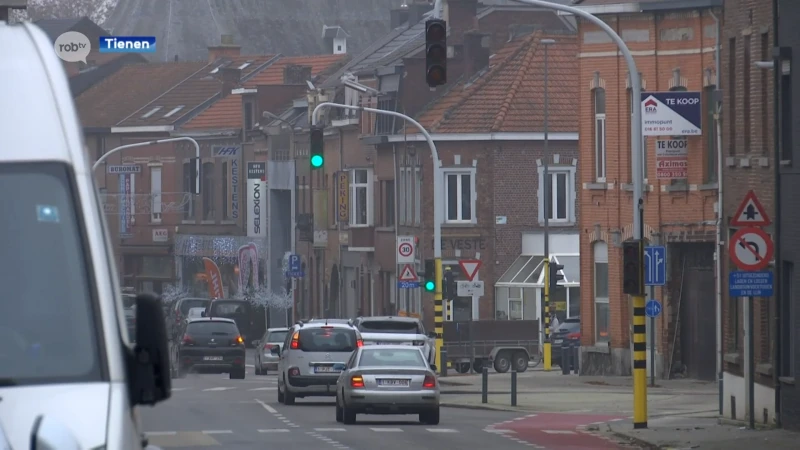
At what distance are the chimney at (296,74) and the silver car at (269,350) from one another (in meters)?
31.7

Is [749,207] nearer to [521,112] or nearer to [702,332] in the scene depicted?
[702,332]

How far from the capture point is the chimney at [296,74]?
255 ft

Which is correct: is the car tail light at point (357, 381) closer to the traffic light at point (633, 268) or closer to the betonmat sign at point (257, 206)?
the traffic light at point (633, 268)

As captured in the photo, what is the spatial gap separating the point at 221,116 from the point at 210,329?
3986cm

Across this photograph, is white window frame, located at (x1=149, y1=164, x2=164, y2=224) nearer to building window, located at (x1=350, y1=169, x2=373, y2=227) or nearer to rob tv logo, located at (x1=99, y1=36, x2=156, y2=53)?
building window, located at (x1=350, y1=169, x2=373, y2=227)

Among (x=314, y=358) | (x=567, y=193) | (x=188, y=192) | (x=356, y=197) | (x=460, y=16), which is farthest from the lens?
(x=188, y=192)

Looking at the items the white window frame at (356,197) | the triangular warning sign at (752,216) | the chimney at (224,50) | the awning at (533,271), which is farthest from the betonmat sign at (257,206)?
the triangular warning sign at (752,216)

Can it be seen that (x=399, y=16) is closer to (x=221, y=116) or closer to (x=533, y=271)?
(x=221, y=116)

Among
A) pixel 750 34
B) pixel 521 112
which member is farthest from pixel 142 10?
pixel 750 34

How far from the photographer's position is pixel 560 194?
57469 mm

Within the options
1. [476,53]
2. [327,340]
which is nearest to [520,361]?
[476,53]

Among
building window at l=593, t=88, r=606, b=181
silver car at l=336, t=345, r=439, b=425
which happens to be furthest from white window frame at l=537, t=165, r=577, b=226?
silver car at l=336, t=345, r=439, b=425

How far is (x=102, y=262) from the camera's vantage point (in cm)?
618

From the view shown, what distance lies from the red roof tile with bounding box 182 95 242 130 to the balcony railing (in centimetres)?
362
